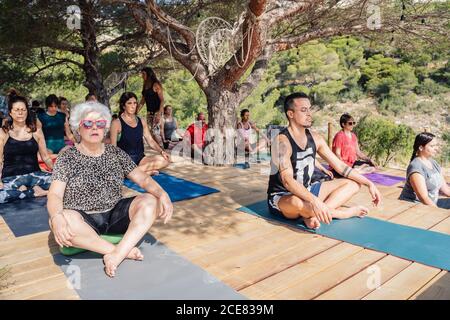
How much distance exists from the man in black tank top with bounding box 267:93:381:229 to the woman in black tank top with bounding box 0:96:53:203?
271 cm

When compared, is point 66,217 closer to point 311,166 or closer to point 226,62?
point 311,166

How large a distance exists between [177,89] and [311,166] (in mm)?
27117

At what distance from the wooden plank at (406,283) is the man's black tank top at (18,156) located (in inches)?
161

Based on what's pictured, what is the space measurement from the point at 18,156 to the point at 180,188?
2044 mm

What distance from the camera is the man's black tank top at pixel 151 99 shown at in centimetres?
734

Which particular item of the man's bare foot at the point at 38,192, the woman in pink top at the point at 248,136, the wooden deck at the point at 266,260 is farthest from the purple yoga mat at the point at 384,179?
the man's bare foot at the point at 38,192

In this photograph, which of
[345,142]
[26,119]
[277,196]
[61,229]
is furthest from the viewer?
[345,142]

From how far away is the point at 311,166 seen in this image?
3488mm

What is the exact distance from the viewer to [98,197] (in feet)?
9.14

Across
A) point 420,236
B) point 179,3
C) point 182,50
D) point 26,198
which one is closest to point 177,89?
point 179,3

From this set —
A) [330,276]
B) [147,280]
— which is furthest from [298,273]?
[147,280]

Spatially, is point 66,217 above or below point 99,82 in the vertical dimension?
below

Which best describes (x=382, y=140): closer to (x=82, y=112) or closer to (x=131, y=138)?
(x=131, y=138)

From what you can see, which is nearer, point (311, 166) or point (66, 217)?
point (66, 217)
